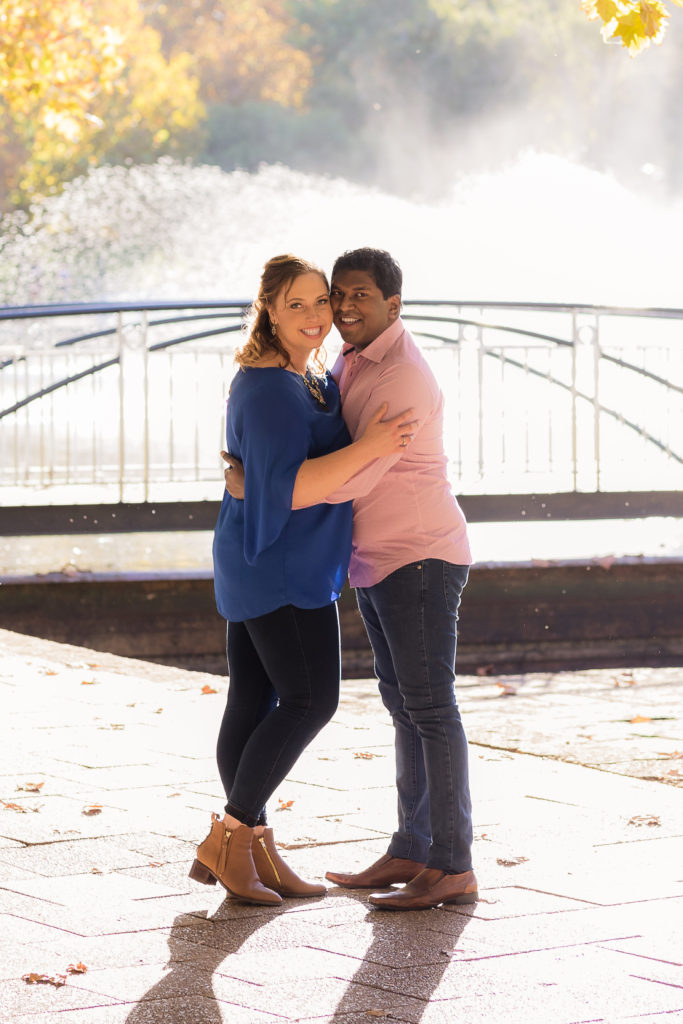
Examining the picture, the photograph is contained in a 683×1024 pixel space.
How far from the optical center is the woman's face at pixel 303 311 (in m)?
3.65

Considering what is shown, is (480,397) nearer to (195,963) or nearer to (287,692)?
(287,692)

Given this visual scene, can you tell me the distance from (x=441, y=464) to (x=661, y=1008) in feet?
4.75

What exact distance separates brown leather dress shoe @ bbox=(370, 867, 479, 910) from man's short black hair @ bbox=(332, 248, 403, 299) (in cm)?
149

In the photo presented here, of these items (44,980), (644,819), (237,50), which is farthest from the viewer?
(237,50)

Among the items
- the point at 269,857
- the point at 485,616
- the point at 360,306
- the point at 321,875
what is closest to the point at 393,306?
the point at 360,306

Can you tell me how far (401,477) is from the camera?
3771 mm

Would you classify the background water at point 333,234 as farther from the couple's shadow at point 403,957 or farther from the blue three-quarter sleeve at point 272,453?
the couple's shadow at point 403,957

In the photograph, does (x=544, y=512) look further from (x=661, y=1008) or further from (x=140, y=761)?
(x=661, y=1008)

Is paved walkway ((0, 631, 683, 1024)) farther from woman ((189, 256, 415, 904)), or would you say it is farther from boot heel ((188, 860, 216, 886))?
woman ((189, 256, 415, 904))

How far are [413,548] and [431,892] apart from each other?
0.88 meters

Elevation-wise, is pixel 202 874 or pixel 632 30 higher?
pixel 632 30

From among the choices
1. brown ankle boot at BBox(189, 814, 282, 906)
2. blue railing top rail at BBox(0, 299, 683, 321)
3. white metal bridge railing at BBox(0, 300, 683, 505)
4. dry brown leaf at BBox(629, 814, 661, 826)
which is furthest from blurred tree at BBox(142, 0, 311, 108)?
brown ankle boot at BBox(189, 814, 282, 906)

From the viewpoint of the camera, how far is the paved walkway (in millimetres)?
3113

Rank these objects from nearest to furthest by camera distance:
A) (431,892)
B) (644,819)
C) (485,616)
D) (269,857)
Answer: (431,892) → (269,857) → (644,819) → (485,616)
